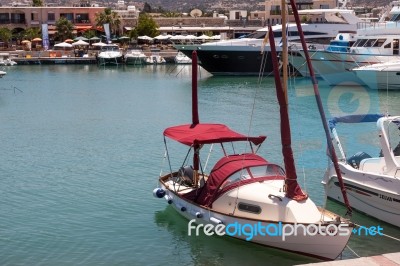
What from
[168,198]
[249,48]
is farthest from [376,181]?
[249,48]

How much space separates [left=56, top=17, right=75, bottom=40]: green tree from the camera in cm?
10981

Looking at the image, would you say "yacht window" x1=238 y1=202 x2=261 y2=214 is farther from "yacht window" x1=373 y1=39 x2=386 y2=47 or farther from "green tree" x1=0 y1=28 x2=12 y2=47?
"green tree" x1=0 y1=28 x2=12 y2=47

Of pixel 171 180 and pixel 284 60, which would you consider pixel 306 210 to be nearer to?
pixel 284 60

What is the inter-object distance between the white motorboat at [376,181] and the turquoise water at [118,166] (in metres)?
0.46

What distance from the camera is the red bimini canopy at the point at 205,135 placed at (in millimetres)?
19469

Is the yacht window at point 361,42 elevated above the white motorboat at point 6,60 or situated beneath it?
elevated above

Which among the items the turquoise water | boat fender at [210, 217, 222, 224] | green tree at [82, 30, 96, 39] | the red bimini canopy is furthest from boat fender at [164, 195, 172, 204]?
green tree at [82, 30, 96, 39]

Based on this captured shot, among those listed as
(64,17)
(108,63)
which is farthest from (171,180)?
(64,17)

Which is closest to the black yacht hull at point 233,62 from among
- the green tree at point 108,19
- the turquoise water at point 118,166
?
the turquoise water at point 118,166

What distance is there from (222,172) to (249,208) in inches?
58.1

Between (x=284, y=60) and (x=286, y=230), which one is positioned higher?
(x=284, y=60)

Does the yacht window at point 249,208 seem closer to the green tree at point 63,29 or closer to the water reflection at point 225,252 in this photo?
the water reflection at point 225,252

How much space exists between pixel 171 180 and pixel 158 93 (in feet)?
124

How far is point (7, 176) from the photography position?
26.3 meters
